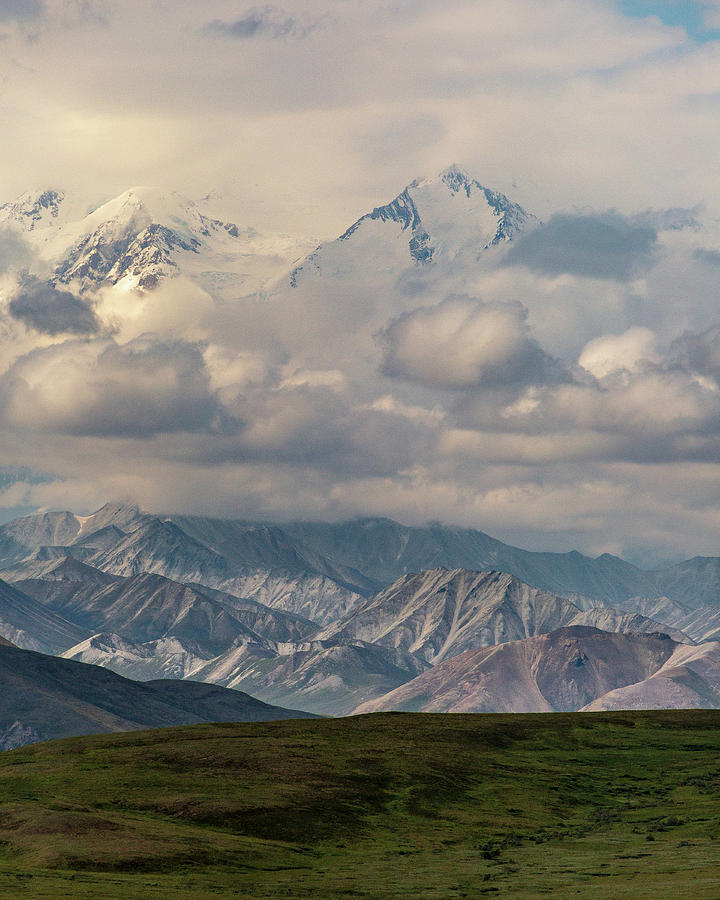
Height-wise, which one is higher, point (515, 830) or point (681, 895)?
point (681, 895)

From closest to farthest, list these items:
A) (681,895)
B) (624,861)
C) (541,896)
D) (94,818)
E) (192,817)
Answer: (681,895) < (541,896) < (624,861) < (94,818) < (192,817)

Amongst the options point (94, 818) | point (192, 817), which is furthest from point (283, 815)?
point (94, 818)

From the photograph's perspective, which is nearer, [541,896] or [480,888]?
[541,896]

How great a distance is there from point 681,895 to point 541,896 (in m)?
15.4

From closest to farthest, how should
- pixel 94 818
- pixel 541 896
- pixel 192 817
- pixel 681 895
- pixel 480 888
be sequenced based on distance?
Result: pixel 681 895, pixel 541 896, pixel 480 888, pixel 94 818, pixel 192 817

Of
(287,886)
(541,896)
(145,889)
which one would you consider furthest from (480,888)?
(145,889)

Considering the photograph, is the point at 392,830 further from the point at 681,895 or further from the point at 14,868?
the point at 681,895

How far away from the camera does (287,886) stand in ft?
472

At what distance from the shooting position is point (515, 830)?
7849 inches

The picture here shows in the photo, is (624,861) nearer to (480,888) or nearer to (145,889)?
(480,888)

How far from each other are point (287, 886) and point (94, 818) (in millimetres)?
42458

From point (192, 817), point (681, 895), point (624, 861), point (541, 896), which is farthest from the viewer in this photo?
point (192, 817)

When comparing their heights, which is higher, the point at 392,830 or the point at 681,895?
the point at 681,895

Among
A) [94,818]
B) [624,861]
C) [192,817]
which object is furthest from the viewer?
[192,817]
